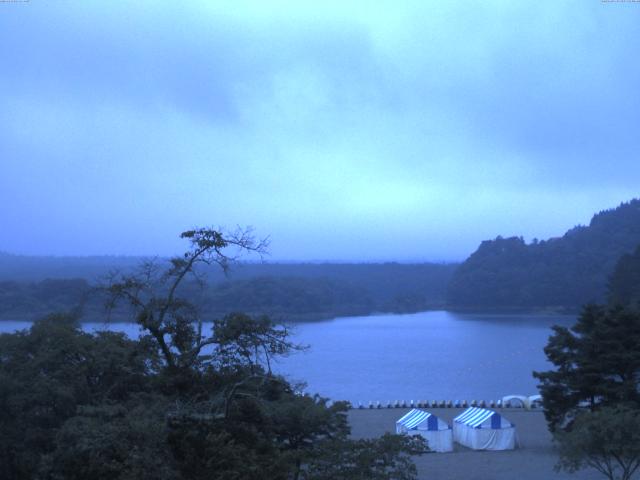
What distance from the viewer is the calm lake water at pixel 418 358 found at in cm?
2808

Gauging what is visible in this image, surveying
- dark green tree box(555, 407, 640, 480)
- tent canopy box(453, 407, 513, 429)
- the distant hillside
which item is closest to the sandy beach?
tent canopy box(453, 407, 513, 429)

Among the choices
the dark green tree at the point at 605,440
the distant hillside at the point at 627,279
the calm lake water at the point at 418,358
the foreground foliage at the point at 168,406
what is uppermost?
the distant hillside at the point at 627,279

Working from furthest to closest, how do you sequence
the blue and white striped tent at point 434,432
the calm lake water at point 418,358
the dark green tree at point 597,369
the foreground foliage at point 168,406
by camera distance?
the calm lake water at point 418,358 → the blue and white striped tent at point 434,432 → the dark green tree at point 597,369 → the foreground foliage at point 168,406

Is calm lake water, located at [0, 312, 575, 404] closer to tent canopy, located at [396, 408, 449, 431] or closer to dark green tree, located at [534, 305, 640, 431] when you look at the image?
tent canopy, located at [396, 408, 449, 431]

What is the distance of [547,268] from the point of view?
64.5 metres

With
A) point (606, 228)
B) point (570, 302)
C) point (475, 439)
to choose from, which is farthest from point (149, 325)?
point (606, 228)

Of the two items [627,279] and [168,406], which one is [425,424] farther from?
[627,279]

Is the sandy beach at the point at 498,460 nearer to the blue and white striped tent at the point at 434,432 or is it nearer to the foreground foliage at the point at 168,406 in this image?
the blue and white striped tent at the point at 434,432

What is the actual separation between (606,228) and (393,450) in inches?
2775

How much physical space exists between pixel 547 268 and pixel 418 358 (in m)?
30.1

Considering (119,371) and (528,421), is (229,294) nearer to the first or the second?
(528,421)

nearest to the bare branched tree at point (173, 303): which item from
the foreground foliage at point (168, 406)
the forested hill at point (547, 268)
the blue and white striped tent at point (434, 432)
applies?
the foreground foliage at point (168, 406)

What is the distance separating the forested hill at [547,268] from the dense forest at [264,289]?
5.86 meters

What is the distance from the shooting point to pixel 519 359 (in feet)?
119
